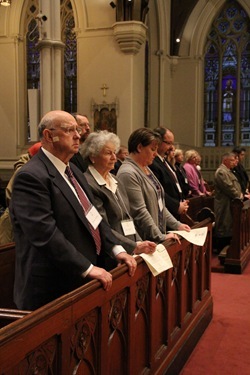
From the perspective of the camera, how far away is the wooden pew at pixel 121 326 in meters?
1.54

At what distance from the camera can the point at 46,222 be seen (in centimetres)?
206

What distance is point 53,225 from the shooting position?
2.07 meters

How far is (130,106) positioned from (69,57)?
2.49 meters

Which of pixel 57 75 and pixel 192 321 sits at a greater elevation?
pixel 57 75

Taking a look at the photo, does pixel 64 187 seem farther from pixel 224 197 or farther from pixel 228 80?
pixel 228 80

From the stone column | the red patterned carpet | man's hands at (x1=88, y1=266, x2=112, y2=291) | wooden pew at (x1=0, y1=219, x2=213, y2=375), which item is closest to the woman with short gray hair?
wooden pew at (x1=0, y1=219, x2=213, y2=375)

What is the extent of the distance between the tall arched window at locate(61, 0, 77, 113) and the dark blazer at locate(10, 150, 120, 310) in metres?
9.46

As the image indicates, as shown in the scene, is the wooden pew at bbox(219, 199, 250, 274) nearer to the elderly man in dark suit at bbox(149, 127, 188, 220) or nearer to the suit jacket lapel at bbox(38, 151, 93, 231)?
the elderly man in dark suit at bbox(149, 127, 188, 220)

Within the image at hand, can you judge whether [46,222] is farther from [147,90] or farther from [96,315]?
[147,90]

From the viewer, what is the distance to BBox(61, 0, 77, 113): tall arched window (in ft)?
36.6

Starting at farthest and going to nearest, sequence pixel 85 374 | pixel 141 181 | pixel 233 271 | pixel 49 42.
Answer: pixel 49 42 < pixel 233 271 < pixel 141 181 < pixel 85 374

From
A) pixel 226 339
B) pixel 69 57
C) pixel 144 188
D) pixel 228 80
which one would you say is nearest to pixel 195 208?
pixel 226 339

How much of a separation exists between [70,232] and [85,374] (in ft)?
2.05

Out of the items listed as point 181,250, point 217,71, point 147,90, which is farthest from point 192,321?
point 217,71
